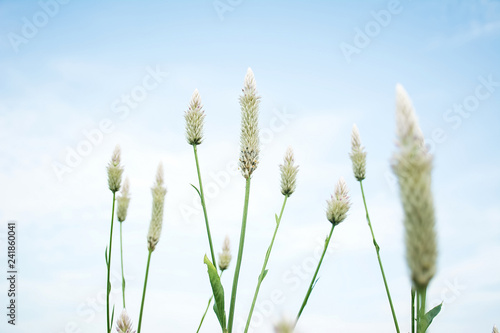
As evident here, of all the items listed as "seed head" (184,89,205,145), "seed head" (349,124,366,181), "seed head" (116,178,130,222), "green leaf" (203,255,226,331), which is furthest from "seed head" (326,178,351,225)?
"seed head" (116,178,130,222)

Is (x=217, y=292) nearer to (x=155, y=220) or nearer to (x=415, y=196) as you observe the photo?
(x=155, y=220)

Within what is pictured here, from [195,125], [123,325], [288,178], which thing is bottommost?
[123,325]

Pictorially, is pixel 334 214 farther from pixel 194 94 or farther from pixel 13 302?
pixel 13 302

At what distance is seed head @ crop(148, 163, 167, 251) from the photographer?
3805 millimetres

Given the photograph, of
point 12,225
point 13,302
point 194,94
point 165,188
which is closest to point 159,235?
point 165,188

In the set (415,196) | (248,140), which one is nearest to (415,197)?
(415,196)

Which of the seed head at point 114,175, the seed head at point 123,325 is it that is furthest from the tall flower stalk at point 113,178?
the seed head at point 123,325

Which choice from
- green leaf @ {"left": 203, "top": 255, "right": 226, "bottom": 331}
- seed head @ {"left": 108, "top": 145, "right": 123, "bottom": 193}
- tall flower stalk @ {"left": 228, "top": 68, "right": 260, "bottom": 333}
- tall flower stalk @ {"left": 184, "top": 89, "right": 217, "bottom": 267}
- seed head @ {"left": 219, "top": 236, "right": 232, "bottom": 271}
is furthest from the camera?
seed head @ {"left": 219, "top": 236, "right": 232, "bottom": 271}

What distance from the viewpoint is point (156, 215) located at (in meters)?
3.90

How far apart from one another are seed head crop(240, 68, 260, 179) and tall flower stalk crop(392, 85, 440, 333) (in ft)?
7.75

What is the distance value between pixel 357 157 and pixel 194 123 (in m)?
1.78

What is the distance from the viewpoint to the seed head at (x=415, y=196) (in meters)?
1.26

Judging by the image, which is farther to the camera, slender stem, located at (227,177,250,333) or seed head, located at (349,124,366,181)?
seed head, located at (349,124,366,181)

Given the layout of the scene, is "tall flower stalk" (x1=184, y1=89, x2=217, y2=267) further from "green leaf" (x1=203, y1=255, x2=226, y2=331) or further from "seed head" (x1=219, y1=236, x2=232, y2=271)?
"seed head" (x1=219, y1=236, x2=232, y2=271)
